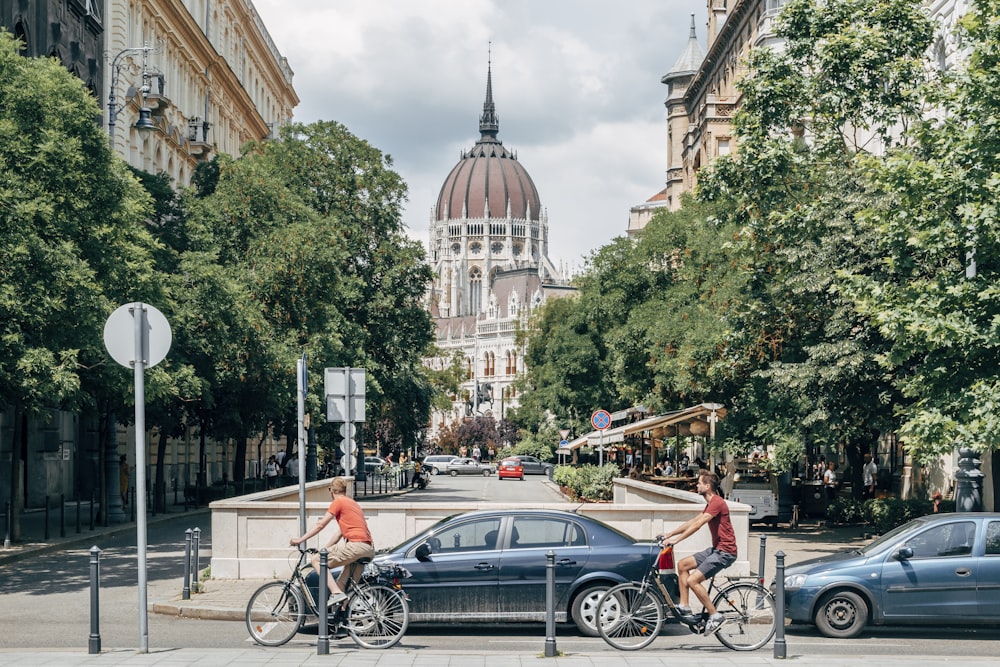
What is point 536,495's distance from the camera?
173 feet

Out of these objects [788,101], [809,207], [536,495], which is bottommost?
[536,495]

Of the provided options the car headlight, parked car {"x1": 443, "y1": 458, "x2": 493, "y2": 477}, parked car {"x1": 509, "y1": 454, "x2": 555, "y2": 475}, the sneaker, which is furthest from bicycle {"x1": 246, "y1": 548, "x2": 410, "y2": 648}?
parked car {"x1": 443, "y1": 458, "x2": 493, "y2": 477}

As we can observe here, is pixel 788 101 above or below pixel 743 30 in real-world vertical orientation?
below

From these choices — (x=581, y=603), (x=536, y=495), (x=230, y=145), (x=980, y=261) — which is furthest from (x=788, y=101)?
(x=230, y=145)

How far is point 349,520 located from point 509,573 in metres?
1.81

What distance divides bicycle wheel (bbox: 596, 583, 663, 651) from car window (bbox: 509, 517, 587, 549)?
866 mm

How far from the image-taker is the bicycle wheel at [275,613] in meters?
13.7

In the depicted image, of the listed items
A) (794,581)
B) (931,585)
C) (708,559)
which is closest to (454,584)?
(708,559)

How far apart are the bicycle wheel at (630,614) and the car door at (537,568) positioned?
0.61 metres

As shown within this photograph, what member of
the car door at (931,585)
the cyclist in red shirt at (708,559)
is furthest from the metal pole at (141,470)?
the car door at (931,585)

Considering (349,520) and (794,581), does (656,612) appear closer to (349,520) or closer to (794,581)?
(794,581)

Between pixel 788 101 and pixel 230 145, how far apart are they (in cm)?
4598

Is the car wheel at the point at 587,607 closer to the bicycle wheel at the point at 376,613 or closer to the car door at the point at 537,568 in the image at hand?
the car door at the point at 537,568

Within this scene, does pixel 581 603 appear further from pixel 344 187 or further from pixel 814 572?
pixel 344 187
